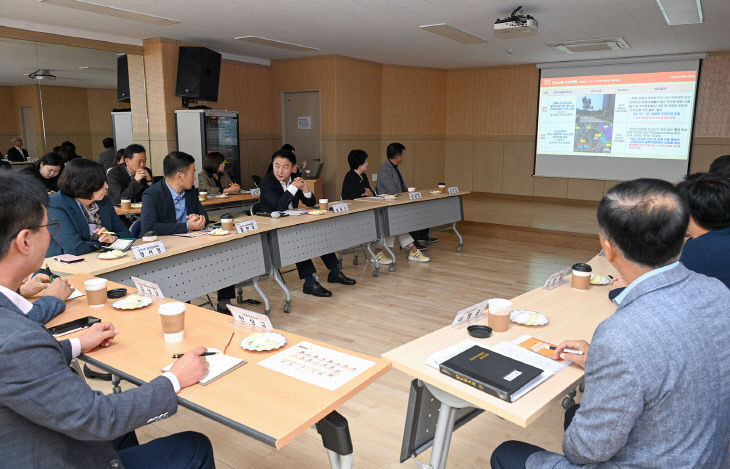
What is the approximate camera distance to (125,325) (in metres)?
1.98

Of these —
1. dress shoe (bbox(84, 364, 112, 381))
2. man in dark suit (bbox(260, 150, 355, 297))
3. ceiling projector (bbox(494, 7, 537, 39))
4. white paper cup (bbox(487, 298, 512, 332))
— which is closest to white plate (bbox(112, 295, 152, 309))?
dress shoe (bbox(84, 364, 112, 381))

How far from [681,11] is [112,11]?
232 inches

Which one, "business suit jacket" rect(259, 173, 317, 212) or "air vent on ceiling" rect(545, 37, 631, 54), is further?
"air vent on ceiling" rect(545, 37, 631, 54)

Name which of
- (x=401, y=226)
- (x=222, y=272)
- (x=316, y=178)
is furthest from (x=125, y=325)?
(x=316, y=178)

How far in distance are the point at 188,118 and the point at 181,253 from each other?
4.17m

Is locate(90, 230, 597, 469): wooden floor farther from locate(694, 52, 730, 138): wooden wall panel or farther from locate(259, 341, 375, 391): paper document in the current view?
locate(694, 52, 730, 138): wooden wall panel

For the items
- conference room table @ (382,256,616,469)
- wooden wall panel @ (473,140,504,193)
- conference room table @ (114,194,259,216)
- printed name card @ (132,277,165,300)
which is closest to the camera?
conference room table @ (382,256,616,469)

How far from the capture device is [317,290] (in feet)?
15.9

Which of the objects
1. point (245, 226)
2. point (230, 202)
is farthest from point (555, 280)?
point (230, 202)

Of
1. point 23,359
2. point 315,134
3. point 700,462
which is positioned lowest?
point 700,462

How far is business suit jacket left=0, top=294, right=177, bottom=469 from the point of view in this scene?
3.43 ft

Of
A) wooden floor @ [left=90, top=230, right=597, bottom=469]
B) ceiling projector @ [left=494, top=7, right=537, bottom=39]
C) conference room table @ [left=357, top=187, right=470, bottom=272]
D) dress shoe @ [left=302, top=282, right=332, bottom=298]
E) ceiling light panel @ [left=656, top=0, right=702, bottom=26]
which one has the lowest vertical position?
wooden floor @ [left=90, top=230, right=597, bottom=469]

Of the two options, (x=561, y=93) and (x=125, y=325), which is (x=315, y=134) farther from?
(x=125, y=325)

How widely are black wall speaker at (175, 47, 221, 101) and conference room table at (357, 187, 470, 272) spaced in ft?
9.47
